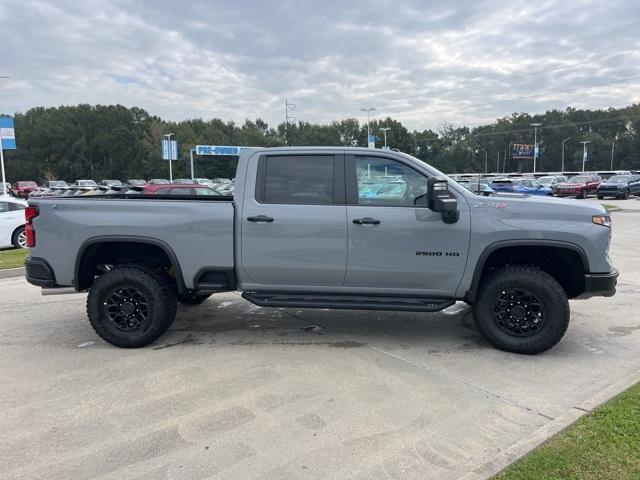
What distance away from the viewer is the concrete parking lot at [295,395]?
2988mm

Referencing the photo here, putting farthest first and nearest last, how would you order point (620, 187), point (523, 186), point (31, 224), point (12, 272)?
point (620, 187) → point (523, 186) → point (12, 272) → point (31, 224)

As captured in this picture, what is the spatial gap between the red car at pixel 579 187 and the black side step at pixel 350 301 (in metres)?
32.3

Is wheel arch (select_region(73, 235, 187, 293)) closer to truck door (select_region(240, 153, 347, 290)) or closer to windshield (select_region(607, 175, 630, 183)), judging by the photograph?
truck door (select_region(240, 153, 347, 290))

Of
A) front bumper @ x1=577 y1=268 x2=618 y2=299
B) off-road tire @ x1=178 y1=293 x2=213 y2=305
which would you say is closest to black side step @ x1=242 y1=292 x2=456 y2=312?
front bumper @ x1=577 y1=268 x2=618 y2=299

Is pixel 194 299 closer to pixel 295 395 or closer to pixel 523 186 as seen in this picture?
pixel 295 395

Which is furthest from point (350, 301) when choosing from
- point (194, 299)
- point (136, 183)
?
point (136, 183)

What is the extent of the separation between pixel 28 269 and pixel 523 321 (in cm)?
506

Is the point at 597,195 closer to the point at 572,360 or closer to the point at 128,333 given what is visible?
the point at 572,360

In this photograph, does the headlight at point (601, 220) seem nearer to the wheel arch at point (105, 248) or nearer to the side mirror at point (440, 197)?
the side mirror at point (440, 197)

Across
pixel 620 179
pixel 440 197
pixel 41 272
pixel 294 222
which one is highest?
pixel 620 179

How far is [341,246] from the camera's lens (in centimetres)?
464

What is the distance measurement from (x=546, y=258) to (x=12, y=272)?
9.17 m

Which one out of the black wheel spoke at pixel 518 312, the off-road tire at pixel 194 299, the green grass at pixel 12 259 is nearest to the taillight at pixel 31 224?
the off-road tire at pixel 194 299

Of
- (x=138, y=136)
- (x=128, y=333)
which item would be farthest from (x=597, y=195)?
(x=138, y=136)
